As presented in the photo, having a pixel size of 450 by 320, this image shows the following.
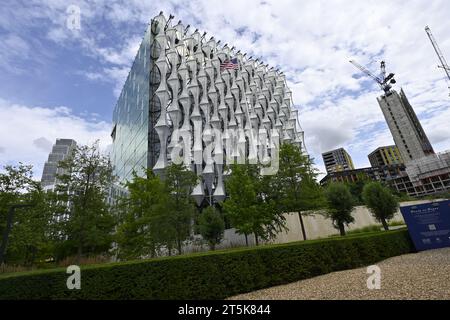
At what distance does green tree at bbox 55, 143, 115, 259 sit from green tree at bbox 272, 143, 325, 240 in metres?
13.1

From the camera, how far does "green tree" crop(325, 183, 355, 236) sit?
22312mm

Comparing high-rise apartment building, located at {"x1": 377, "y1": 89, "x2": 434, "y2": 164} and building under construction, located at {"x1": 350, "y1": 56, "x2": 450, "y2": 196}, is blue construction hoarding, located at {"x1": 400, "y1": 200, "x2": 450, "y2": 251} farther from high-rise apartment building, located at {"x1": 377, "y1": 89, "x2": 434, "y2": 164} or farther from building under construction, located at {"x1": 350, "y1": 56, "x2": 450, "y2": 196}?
high-rise apartment building, located at {"x1": 377, "y1": 89, "x2": 434, "y2": 164}

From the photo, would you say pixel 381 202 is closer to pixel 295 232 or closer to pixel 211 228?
pixel 295 232

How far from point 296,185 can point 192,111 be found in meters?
25.2

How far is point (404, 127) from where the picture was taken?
453 ft

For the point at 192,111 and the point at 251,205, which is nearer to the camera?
the point at 251,205

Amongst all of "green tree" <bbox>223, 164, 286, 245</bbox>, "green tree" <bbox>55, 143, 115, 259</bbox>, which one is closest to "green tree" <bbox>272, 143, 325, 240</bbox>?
"green tree" <bbox>223, 164, 286, 245</bbox>

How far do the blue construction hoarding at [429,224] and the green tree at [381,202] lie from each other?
8.02 m

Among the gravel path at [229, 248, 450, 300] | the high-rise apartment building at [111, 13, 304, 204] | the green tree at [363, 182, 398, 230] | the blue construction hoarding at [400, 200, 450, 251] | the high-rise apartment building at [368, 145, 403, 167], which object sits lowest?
the gravel path at [229, 248, 450, 300]

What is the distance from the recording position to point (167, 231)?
55.1 feet

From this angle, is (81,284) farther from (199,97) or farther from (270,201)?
(199,97)

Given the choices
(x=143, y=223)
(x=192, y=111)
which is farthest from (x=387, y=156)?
(x=143, y=223)

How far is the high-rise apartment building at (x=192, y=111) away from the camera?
3509 cm
